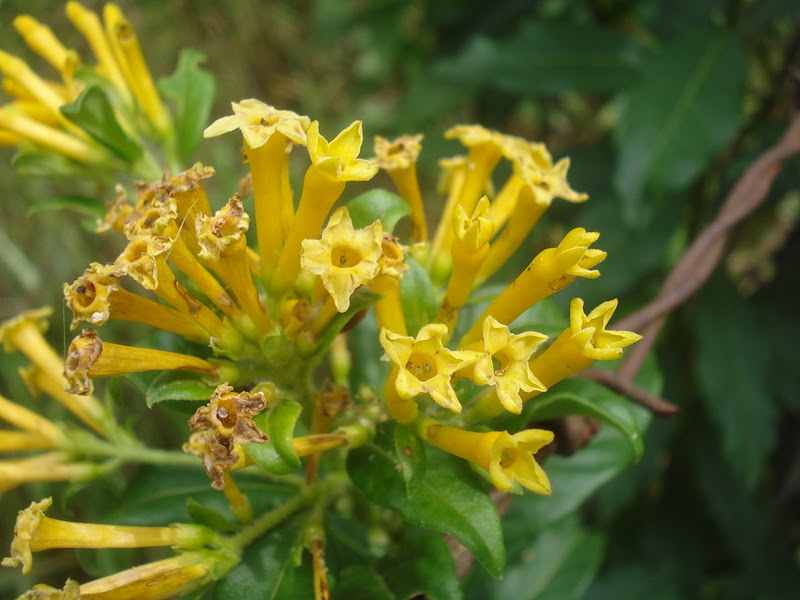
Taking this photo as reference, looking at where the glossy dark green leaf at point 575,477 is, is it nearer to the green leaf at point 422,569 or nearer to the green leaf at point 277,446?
the green leaf at point 422,569

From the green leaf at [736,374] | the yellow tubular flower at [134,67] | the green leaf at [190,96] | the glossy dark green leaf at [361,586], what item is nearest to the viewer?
the glossy dark green leaf at [361,586]

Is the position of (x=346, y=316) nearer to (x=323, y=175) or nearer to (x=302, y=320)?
(x=302, y=320)

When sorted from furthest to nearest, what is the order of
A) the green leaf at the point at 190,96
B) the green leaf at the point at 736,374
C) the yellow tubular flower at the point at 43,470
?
the green leaf at the point at 736,374 < the green leaf at the point at 190,96 < the yellow tubular flower at the point at 43,470

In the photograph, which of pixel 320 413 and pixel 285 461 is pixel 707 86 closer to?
pixel 320 413

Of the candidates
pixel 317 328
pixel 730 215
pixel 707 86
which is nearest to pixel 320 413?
pixel 317 328

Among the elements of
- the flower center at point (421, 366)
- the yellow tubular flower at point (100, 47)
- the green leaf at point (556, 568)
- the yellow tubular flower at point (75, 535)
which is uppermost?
the yellow tubular flower at point (100, 47)

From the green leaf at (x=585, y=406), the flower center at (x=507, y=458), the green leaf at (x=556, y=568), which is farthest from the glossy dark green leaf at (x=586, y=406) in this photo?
the green leaf at (x=556, y=568)

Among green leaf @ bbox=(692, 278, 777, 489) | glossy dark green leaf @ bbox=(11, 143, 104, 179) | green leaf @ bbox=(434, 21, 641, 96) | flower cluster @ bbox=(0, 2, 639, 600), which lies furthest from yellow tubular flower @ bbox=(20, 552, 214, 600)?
green leaf @ bbox=(434, 21, 641, 96)

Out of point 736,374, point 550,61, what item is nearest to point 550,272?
point 736,374
